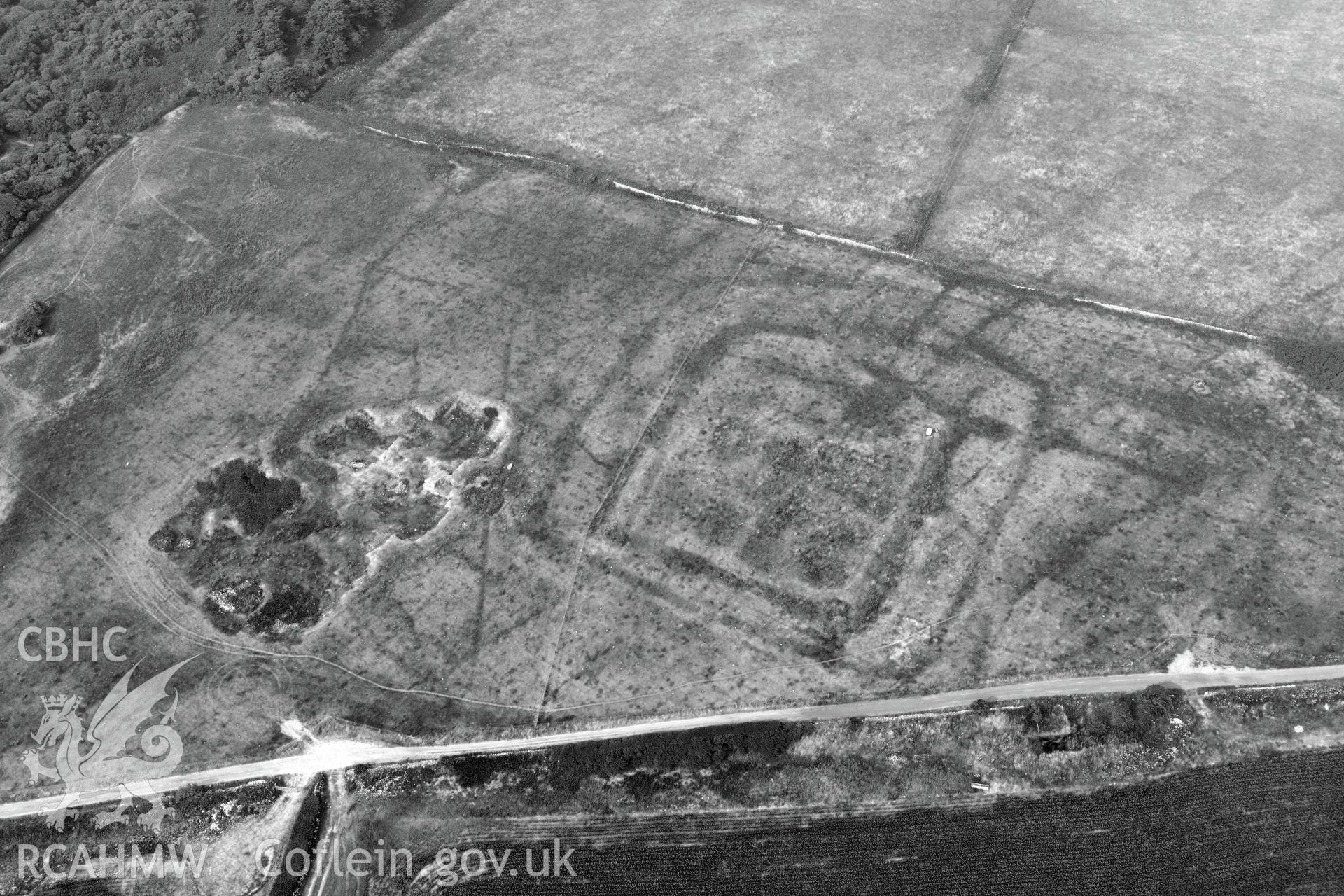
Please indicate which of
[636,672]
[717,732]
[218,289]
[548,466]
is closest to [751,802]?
[717,732]

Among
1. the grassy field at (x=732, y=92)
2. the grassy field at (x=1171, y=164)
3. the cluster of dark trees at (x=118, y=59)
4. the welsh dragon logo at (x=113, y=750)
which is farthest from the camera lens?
the cluster of dark trees at (x=118, y=59)

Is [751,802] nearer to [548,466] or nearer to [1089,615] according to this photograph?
[1089,615]

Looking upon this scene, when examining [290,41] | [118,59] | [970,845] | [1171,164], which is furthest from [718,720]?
[118,59]

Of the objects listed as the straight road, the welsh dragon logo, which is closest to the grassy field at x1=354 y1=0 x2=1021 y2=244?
the straight road

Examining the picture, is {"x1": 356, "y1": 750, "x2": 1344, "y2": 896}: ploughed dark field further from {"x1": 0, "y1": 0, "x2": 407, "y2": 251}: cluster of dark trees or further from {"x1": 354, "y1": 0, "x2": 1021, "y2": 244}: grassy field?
{"x1": 0, "y1": 0, "x2": 407, "y2": 251}: cluster of dark trees

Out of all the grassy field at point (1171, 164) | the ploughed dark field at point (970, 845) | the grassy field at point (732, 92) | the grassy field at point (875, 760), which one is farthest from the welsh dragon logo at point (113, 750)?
the grassy field at point (1171, 164)

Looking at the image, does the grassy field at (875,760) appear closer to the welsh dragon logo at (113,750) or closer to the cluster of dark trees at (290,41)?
the welsh dragon logo at (113,750)
